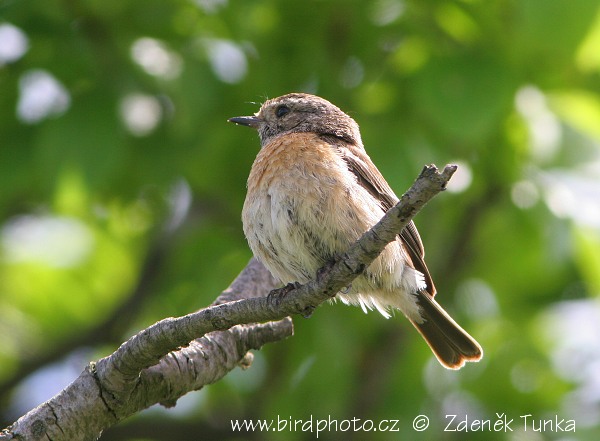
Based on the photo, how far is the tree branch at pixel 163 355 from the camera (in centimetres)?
342

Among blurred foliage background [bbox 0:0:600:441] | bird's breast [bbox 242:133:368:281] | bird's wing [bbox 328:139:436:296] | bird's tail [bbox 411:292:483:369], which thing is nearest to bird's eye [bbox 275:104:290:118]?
blurred foliage background [bbox 0:0:600:441]

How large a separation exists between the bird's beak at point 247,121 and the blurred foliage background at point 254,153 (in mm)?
216

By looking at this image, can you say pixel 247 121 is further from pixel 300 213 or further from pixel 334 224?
pixel 334 224

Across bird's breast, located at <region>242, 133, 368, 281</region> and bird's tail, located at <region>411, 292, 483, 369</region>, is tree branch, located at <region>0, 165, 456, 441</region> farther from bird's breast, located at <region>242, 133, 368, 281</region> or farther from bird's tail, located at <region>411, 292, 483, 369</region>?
bird's tail, located at <region>411, 292, 483, 369</region>

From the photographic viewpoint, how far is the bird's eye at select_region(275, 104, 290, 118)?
636cm

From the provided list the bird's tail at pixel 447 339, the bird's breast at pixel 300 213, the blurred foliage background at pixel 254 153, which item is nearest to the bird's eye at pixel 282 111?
the blurred foliage background at pixel 254 153

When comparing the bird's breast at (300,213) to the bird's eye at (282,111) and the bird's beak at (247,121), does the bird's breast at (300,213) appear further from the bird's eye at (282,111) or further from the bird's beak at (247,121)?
the bird's eye at (282,111)

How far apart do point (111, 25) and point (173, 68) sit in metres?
0.48

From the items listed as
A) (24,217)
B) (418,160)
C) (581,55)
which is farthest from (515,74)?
(24,217)

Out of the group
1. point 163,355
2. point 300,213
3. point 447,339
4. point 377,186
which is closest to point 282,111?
point 377,186

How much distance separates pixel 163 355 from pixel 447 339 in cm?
247

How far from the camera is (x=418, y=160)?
545 cm

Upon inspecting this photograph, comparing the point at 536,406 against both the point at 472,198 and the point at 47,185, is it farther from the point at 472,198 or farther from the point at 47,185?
the point at 47,185

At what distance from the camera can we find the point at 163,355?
3.58m
